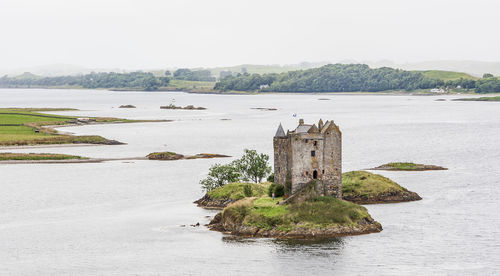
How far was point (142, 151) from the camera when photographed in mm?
152500

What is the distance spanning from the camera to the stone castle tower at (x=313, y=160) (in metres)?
74.6

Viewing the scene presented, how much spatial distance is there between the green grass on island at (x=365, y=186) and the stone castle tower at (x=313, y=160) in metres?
12.1

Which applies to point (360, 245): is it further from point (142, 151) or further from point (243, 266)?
point (142, 151)

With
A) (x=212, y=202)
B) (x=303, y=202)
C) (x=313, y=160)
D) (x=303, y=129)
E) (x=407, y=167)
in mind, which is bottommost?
(x=407, y=167)

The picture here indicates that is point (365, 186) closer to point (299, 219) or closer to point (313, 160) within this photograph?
point (313, 160)

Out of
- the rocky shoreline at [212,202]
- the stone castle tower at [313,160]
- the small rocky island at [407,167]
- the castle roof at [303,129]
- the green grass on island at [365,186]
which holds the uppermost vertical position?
the castle roof at [303,129]

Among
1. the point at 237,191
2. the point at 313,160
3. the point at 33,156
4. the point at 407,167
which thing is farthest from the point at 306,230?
the point at 33,156

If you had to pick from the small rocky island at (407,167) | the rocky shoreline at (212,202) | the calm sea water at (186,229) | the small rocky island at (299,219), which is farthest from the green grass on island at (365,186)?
the small rocky island at (407,167)

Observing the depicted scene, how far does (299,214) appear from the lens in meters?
71.4

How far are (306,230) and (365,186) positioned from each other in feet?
71.0

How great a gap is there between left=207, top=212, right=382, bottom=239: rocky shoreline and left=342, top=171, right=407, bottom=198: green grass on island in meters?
14.5

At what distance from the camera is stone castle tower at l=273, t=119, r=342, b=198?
74625 millimetres

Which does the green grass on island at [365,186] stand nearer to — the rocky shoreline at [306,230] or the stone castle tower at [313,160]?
the stone castle tower at [313,160]

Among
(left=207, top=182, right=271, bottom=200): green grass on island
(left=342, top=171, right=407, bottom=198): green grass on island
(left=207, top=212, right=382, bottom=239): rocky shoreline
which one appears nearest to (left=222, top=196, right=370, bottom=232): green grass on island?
(left=207, top=212, right=382, bottom=239): rocky shoreline
